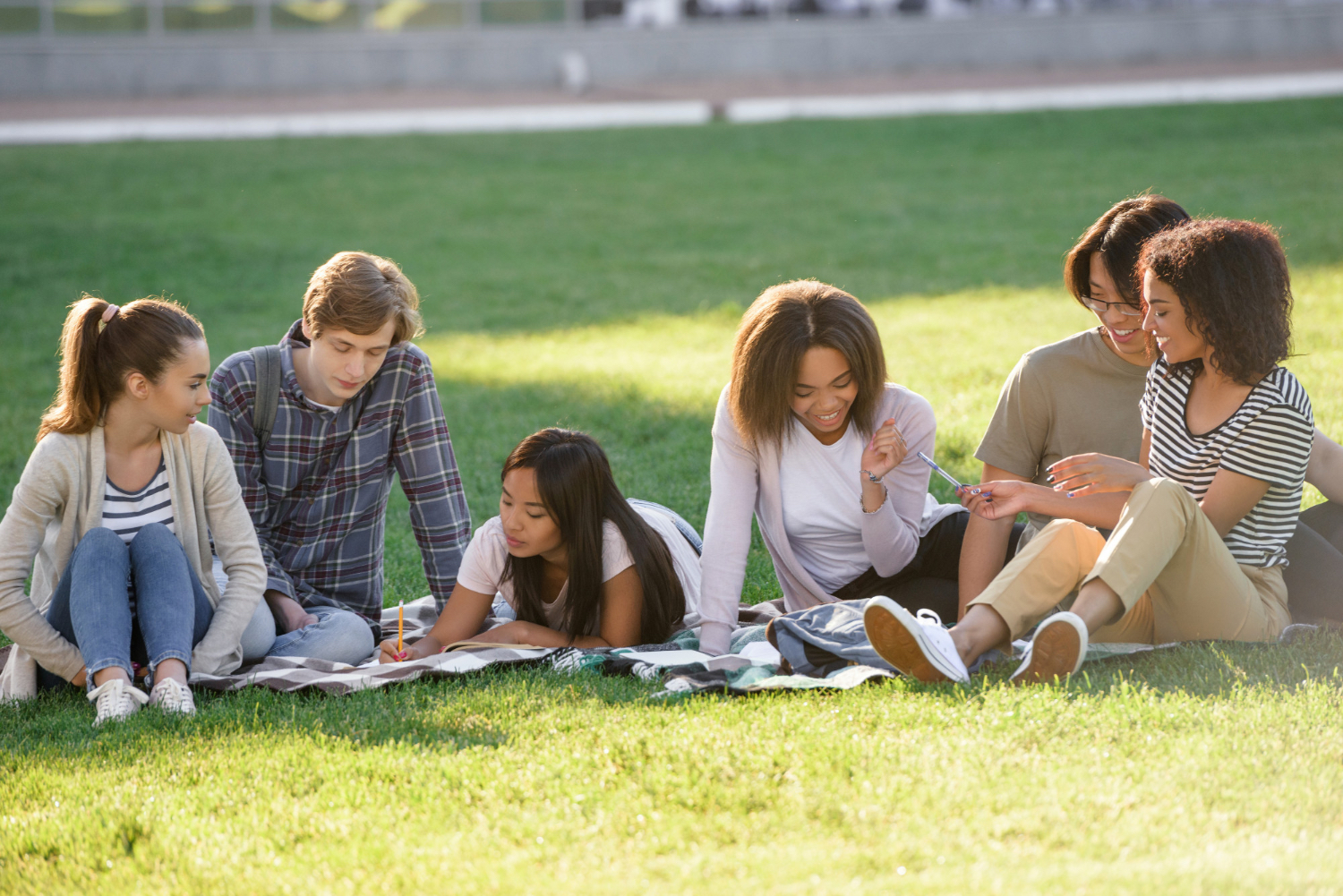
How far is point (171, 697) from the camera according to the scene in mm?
3559

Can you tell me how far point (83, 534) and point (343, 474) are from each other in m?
0.83

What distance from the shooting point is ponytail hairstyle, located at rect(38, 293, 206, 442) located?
12.2 feet

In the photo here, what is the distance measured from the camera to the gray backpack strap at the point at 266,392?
13.6ft

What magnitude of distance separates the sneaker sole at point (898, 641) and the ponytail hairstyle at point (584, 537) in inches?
34.2

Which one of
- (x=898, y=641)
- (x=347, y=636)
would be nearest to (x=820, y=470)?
(x=898, y=641)

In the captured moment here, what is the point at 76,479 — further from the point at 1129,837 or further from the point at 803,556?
the point at 1129,837

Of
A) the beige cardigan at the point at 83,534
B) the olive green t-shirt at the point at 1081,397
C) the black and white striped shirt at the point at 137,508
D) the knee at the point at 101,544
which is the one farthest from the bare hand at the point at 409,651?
the olive green t-shirt at the point at 1081,397

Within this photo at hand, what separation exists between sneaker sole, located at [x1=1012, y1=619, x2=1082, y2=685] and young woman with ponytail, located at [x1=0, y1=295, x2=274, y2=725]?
2.18 meters

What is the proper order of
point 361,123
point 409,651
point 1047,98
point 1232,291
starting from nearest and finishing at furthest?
point 1232,291 → point 409,651 → point 1047,98 → point 361,123

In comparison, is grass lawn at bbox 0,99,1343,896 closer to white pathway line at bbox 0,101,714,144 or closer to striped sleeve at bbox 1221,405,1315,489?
striped sleeve at bbox 1221,405,1315,489

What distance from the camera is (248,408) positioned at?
4160mm

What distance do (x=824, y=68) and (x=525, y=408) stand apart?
739 inches

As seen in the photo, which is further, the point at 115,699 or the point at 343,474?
the point at 343,474

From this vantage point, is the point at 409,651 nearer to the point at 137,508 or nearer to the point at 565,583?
the point at 565,583
